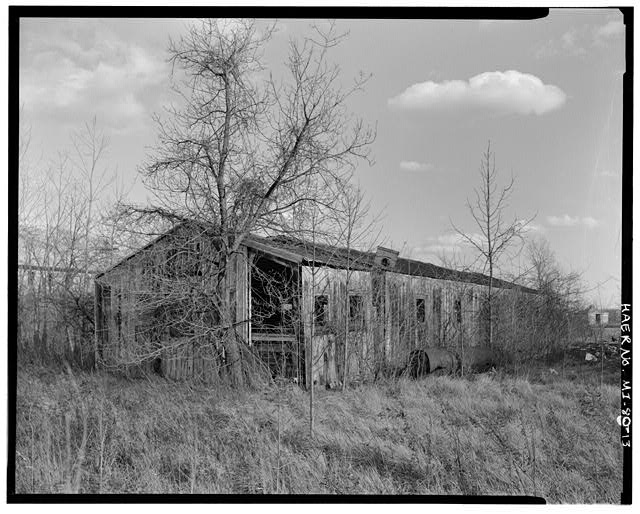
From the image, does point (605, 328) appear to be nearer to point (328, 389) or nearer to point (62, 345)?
point (328, 389)

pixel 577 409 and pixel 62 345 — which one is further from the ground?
pixel 62 345

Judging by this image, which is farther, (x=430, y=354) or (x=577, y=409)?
(x=430, y=354)

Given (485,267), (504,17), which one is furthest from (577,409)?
(504,17)

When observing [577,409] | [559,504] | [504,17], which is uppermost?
[504,17]

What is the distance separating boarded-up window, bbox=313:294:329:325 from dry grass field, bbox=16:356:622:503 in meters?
1.22

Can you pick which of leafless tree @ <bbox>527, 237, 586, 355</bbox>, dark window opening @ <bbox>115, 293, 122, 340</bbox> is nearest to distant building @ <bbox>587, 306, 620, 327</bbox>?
leafless tree @ <bbox>527, 237, 586, 355</bbox>

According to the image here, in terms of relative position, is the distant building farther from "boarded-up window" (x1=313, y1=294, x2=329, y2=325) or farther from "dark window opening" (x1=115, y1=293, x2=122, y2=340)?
"dark window opening" (x1=115, y1=293, x2=122, y2=340)

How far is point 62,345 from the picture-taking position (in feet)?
20.3

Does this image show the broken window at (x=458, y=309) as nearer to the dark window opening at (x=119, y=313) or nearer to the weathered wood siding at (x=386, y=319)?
the weathered wood siding at (x=386, y=319)

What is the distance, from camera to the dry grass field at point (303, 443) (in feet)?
12.6

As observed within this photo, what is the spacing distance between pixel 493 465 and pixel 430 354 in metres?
4.02

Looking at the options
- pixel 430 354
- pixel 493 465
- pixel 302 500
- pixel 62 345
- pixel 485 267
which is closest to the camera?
pixel 302 500

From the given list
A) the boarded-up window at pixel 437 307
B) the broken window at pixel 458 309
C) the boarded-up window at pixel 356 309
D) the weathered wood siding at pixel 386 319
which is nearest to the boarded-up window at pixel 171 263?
the weathered wood siding at pixel 386 319

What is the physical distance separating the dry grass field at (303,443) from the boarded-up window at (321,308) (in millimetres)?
1224
